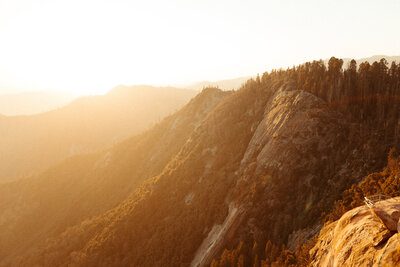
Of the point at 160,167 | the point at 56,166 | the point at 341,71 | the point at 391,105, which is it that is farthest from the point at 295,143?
the point at 56,166

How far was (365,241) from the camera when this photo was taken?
62.4 ft

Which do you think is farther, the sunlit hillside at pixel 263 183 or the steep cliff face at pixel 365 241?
the sunlit hillside at pixel 263 183

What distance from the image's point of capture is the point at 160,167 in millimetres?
101500

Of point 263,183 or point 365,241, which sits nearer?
point 365,241

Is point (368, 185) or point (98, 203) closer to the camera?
point (368, 185)

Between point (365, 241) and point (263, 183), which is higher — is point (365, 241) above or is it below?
above

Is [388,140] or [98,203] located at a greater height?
[388,140]

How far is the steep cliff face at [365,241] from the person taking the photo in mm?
16375

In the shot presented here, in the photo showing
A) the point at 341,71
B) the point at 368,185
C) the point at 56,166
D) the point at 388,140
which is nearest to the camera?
the point at 368,185

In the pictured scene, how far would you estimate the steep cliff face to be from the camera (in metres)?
16.4

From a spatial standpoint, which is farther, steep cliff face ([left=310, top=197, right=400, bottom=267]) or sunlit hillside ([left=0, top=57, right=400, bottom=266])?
sunlit hillside ([left=0, top=57, right=400, bottom=266])

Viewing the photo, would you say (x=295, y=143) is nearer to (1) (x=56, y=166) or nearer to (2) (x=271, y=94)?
(2) (x=271, y=94)

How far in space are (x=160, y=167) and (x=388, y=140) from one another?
80.3 m

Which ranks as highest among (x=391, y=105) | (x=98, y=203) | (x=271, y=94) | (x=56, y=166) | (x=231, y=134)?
(x=271, y=94)
